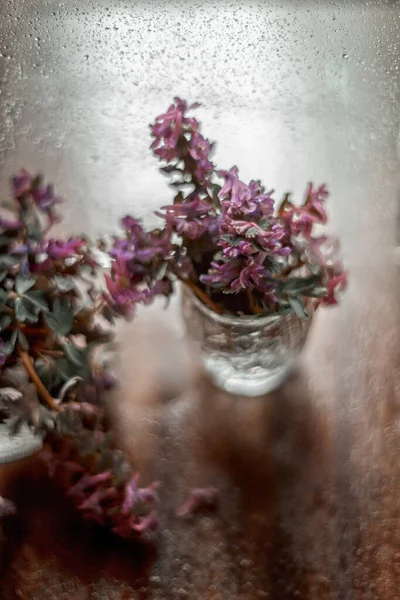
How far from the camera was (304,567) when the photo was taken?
69 centimetres

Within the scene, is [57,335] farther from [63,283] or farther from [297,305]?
[297,305]

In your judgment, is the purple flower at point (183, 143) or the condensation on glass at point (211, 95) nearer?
the purple flower at point (183, 143)

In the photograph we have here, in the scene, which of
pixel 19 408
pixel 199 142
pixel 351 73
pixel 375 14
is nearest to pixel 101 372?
pixel 19 408

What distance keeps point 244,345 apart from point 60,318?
0.64ft

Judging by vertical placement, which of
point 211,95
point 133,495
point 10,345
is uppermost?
point 211,95

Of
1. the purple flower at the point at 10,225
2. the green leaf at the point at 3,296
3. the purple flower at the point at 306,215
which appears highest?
the purple flower at the point at 306,215

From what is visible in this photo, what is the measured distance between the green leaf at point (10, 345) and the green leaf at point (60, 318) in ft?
0.09

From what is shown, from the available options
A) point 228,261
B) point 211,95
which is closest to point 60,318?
point 228,261

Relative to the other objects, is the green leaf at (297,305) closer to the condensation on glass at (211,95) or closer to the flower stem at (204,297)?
the flower stem at (204,297)

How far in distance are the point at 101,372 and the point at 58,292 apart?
122mm

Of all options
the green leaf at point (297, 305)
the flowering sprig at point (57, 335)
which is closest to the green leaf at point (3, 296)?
the flowering sprig at point (57, 335)

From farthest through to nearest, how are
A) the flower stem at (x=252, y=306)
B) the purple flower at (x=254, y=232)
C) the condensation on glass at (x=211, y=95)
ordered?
the condensation on glass at (x=211, y=95), the flower stem at (x=252, y=306), the purple flower at (x=254, y=232)

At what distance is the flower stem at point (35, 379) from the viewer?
2.04 feet

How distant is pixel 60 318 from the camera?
2.01 ft
